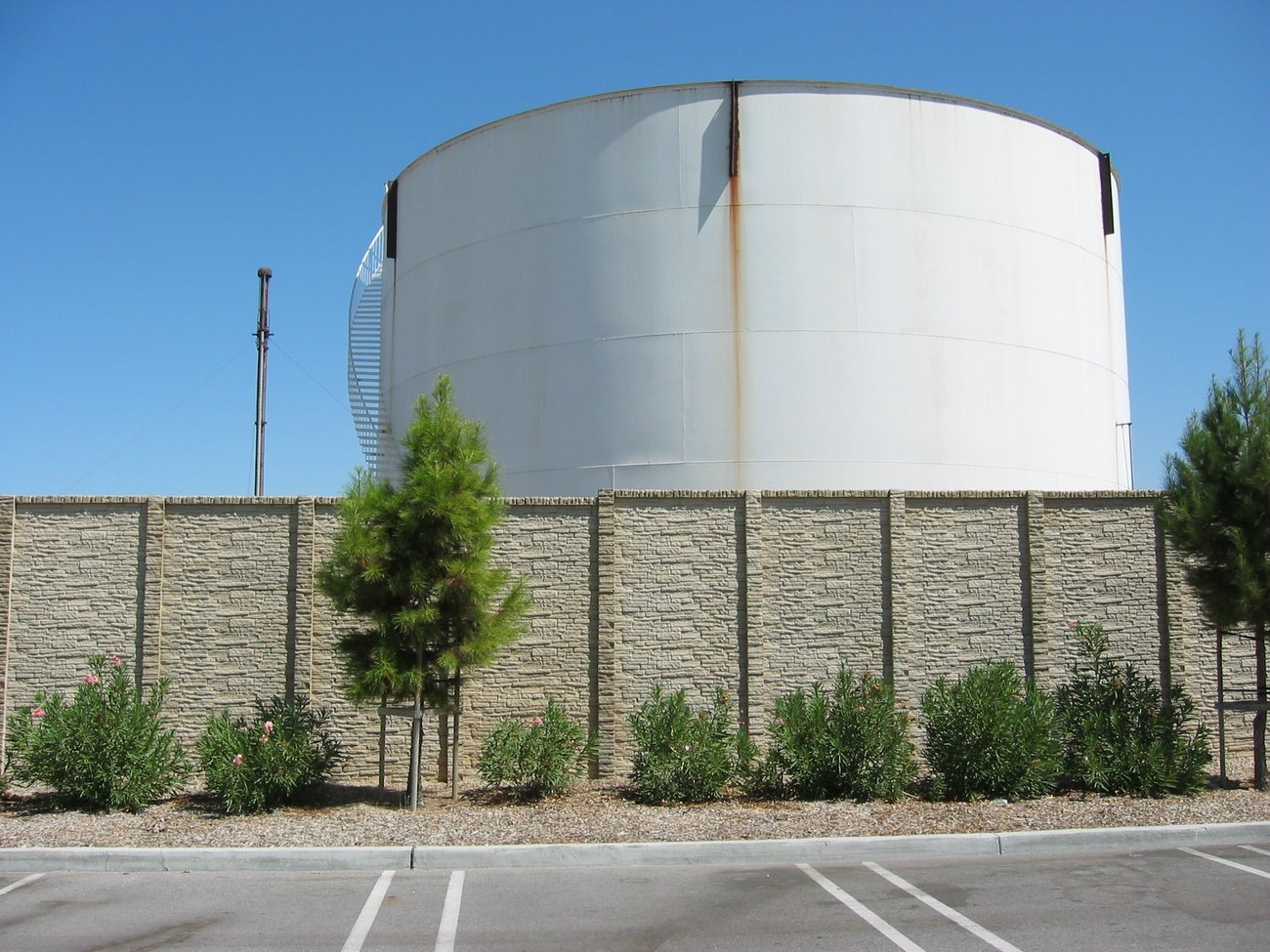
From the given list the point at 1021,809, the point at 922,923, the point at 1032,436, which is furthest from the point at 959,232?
the point at 922,923

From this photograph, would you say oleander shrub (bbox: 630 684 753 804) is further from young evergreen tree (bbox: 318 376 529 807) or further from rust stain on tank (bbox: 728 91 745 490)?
rust stain on tank (bbox: 728 91 745 490)

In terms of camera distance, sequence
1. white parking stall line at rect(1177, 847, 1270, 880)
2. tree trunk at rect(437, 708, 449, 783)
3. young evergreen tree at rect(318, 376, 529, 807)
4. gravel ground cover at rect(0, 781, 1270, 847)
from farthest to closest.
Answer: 1. tree trunk at rect(437, 708, 449, 783)
2. young evergreen tree at rect(318, 376, 529, 807)
3. gravel ground cover at rect(0, 781, 1270, 847)
4. white parking stall line at rect(1177, 847, 1270, 880)

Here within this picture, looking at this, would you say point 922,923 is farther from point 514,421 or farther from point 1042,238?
point 1042,238

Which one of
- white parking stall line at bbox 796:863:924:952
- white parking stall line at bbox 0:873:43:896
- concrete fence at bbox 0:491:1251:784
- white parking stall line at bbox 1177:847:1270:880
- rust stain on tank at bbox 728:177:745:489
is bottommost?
white parking stall line at bbox 0:873:43:896

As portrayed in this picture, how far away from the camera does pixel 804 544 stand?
49.3 ft

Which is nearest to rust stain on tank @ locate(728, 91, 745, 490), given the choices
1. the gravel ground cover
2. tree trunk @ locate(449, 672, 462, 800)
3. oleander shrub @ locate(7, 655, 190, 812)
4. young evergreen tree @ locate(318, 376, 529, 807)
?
young evergreen tree @ locate(318, 376, 529, 807)

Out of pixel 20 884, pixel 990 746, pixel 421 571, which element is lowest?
pixel 20 884

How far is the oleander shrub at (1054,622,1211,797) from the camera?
12.4 meters

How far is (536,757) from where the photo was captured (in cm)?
1262

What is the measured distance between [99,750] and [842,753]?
7664mm

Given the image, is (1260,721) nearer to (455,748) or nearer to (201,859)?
(455,748)

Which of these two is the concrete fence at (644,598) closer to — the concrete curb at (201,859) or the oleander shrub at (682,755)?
the oleander shrub at (682,755)

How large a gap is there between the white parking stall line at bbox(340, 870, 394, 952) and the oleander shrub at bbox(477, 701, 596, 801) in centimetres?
273

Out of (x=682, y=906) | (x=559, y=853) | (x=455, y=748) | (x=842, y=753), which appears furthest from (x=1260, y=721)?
(x=455, y=748)
